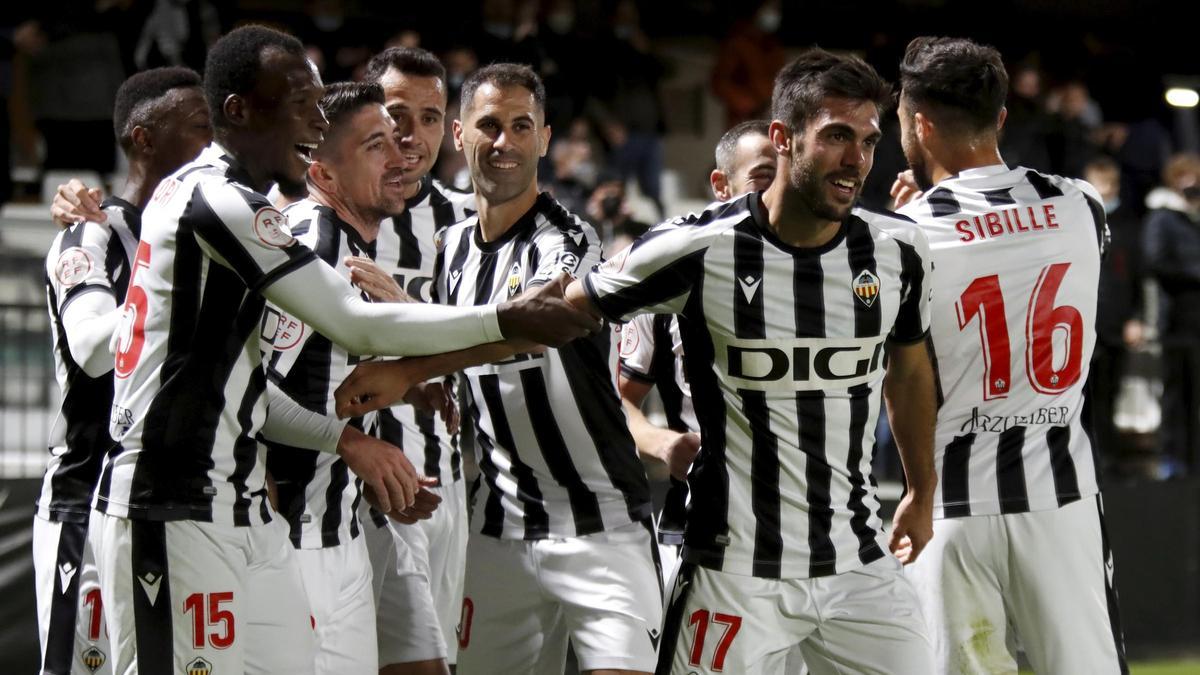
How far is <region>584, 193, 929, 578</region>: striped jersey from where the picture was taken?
4281 mm

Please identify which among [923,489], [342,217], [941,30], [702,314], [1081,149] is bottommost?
[923,489]

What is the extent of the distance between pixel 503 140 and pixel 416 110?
4.07ft

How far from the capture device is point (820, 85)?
4301mm

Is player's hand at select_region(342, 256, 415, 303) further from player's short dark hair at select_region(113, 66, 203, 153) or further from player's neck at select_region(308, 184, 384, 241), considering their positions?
player's short dark hair at select_region(113, 66, 203, 153)

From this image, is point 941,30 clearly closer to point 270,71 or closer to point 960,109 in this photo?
point 960,109

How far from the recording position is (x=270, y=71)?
4.26 meters

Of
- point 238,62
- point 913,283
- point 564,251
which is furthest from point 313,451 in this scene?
point 913,283

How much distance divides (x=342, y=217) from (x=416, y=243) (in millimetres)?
794

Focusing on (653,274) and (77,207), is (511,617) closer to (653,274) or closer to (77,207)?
(653,274)

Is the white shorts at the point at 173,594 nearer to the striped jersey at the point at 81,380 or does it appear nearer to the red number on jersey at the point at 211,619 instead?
the red number on jersey at the point at 211,619

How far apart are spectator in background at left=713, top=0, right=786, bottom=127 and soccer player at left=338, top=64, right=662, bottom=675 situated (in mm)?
8610

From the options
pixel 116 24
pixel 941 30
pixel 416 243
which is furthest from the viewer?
Result: pixel 941 30

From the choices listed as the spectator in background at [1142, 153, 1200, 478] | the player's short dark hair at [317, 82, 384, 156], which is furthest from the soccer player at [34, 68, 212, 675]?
the spectator in background at [1142, 153, 1200, 478]

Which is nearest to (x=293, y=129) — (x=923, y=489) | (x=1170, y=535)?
(x=923, y=489)
